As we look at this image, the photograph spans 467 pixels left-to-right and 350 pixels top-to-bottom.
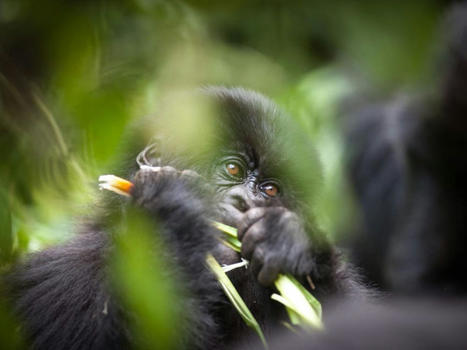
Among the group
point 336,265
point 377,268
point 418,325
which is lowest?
point 418,325

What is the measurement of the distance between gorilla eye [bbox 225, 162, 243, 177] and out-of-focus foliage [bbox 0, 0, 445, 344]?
0.92 feet

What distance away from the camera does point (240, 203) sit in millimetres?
2027

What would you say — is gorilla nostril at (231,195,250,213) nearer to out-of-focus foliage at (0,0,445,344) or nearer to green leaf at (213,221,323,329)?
green leaf at (213,221,323,329)

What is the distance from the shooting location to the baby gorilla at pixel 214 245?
5.63ft

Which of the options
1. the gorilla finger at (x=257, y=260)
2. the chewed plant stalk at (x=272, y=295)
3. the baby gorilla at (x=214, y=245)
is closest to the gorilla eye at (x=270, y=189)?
the baby gorilla at (x=214, y=245)

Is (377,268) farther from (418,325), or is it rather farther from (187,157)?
(418,325)

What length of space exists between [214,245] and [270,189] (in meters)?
0.51

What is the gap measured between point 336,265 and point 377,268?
2.29 m

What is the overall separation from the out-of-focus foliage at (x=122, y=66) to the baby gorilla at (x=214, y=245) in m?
0.13

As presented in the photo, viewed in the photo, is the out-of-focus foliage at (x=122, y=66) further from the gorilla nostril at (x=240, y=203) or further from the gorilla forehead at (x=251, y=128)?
the gorilla nostril at (x=240, y=203)

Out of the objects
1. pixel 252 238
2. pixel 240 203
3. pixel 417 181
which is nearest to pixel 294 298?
pixel 252 238

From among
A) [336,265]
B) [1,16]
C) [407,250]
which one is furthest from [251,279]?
[407,250]

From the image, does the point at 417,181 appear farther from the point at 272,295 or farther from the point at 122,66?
the point at 122,66

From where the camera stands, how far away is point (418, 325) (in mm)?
1118
